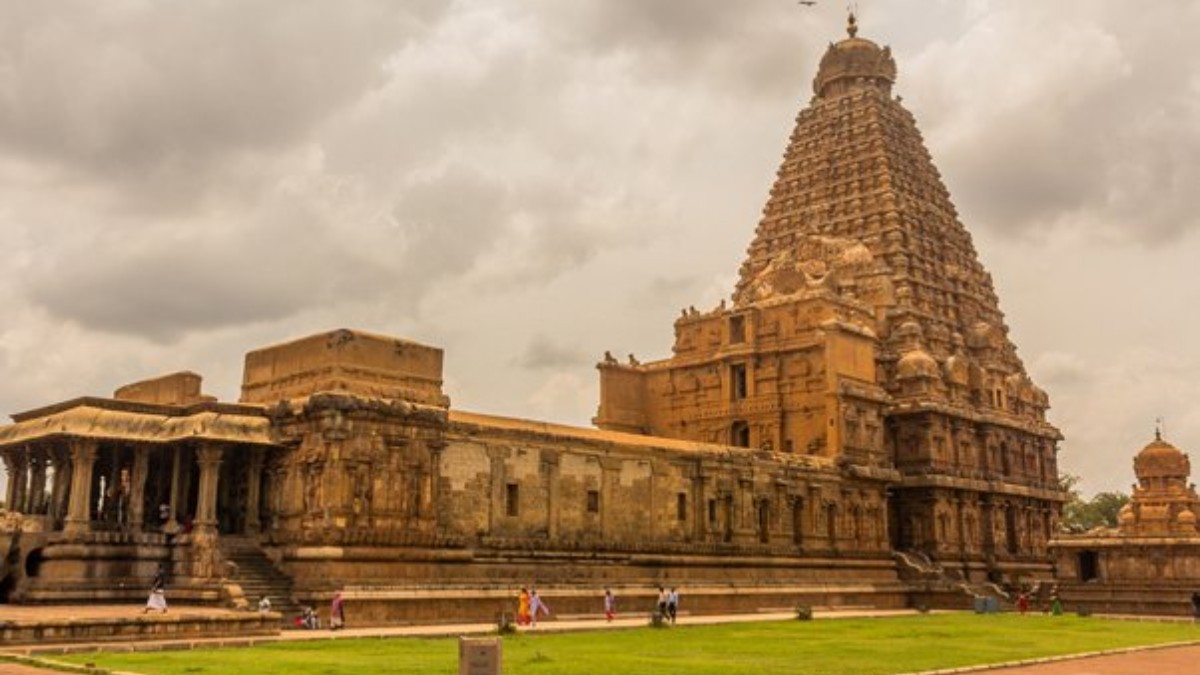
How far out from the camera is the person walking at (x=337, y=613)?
3034 centimetres

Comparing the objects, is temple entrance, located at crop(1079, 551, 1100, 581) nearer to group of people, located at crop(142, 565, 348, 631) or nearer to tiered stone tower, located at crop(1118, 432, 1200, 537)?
tiered stone tower, located at crop(1118, 432, 1200, 537)

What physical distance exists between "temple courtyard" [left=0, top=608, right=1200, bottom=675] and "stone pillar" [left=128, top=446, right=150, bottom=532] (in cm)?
590

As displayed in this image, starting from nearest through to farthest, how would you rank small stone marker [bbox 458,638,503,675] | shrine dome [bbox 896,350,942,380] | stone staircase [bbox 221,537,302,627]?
small stone marker [bbox 458,638,503,675] → stone staircase [bbox 221,537,302,627] → shrine dome [bbox 896,350,942,380]

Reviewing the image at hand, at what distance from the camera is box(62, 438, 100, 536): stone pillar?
31.3m

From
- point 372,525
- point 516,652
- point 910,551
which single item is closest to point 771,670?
point 516,652

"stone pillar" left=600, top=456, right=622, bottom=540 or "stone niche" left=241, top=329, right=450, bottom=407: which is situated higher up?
"stone niche" left=241, top=329, right=450, bottom=407

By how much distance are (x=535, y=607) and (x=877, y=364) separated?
30.8 metres

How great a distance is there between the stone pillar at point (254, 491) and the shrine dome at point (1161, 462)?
1601 inches

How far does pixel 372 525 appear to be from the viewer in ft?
110

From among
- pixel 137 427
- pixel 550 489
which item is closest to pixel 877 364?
pixel 550 489

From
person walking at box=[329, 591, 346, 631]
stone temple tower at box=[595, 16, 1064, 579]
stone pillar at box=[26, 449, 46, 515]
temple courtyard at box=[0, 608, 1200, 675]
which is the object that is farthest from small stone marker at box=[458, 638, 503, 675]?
stone temple tower at box=[595, 16, 1064, 579]

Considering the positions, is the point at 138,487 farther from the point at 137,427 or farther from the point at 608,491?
the point at 608,491

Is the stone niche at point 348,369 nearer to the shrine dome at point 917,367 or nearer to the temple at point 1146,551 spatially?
the shrine dome at point 917,367

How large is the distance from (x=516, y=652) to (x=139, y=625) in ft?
26.1
